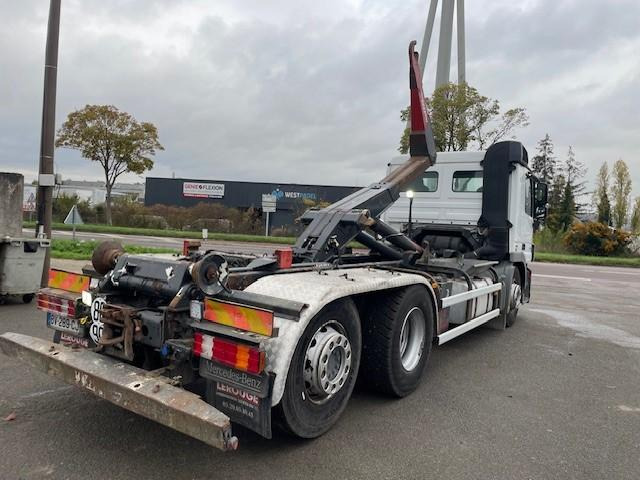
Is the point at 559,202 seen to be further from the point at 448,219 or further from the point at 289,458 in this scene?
the point at 289,458

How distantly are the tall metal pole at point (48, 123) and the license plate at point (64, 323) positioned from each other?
5.21m

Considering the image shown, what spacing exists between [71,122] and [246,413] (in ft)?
110

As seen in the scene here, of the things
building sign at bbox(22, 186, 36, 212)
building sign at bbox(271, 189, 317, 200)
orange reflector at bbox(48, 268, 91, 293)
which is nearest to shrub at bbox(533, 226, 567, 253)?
building sign at bbox(271, 189, 317, 200)

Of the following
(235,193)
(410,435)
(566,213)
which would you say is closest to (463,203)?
(410,435)

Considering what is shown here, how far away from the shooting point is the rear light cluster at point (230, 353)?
283 centimetres

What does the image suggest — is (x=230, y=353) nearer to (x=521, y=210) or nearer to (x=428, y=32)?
(x=521, y=210)

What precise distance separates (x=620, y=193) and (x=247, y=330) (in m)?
47.6

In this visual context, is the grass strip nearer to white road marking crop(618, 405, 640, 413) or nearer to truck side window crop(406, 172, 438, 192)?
truck side window crop(406, 172, 438, 192)

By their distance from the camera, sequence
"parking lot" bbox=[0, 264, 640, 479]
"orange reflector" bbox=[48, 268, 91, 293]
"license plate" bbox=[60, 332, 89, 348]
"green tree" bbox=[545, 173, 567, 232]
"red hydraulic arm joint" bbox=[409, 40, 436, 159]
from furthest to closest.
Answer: "green tree" bbox=[545, 173, 567, 232], "red hydraulic arm joint" bbox=[409, 40, 436, 159], "orange reflector" bbox=[48, 268, 91, 293], "license plate" bbox=[60, 332, 89, 348], "parking lot" bbox=[0, 264, 640, 479]

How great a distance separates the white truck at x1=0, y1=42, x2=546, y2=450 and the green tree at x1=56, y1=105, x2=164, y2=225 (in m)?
29.6

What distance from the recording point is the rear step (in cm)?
259

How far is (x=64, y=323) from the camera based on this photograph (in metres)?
4.02

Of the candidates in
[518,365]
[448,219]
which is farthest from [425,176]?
[518,365]

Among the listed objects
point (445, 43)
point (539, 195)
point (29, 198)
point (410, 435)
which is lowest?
point (410, 435)
